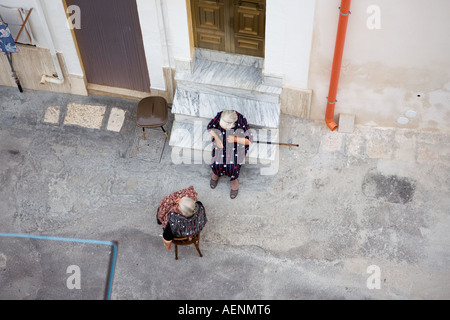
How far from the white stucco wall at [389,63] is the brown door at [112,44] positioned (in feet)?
8.90

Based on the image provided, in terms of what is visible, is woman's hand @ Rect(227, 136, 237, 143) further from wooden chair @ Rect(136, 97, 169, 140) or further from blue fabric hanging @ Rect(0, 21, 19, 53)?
blue fabric hanging @ Rect(0, 21, 19, 53)

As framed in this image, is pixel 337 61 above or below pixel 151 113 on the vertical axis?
above

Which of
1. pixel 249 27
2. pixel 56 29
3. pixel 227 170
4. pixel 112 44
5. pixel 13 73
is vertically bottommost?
pixel 227 170

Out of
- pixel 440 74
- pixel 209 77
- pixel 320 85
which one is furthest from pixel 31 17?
pixel 440 74

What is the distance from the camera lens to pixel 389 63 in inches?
304

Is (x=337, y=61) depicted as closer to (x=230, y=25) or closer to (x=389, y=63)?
(x=389, y=63)

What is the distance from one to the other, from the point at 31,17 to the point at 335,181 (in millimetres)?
5283

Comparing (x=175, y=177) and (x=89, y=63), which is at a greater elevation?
(x=89, y=63)

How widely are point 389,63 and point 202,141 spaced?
2986 millimetres

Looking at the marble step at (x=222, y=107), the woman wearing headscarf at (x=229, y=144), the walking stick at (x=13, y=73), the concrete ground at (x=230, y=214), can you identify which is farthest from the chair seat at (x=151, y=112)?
the walking stick at (x=13, y=73)

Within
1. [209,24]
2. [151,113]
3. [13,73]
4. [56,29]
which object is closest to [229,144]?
[151,113]

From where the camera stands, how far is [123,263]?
25.3 ft

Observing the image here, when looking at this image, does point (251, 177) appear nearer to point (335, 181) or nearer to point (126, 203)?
point (335, 181)
